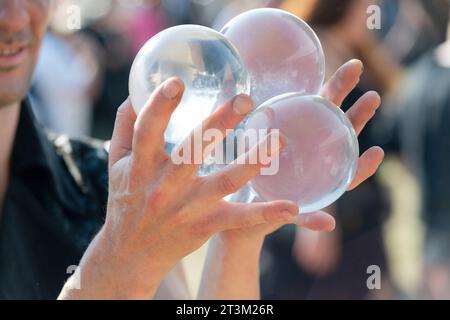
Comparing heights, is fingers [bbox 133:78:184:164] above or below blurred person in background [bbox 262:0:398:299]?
above

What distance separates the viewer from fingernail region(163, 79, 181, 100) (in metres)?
1.42

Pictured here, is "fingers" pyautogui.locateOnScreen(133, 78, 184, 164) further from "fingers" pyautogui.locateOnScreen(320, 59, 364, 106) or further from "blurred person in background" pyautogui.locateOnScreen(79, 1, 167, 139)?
"blurred person in background" pyautogui.locateOnScreen(79, 1, 167, 139)

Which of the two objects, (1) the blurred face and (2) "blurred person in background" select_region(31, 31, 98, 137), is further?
(2) "blurred person in background" select_region(31, 31, 98, 137)

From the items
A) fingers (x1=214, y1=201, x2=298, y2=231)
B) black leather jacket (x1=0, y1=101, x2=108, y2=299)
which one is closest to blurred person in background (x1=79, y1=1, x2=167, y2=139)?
black leather jacket (x1=0, y1=101, x2=108, y2=299)

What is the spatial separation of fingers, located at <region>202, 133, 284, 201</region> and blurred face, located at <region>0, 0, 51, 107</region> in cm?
97

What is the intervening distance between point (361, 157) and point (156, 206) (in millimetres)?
530

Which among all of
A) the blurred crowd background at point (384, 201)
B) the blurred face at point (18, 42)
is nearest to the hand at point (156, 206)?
the blurred face at point (18, 42)

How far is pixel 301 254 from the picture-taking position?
10.3ft

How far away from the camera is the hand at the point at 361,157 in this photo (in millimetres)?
1737

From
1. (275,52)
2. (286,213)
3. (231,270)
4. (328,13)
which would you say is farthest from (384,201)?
(286,213)

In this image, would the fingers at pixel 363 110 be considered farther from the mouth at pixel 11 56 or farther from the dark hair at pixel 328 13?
the dark hair at pixel 328 13
